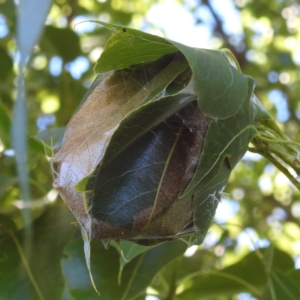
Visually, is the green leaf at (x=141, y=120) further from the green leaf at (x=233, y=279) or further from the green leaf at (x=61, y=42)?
the green leaf at (x=61, y=42)

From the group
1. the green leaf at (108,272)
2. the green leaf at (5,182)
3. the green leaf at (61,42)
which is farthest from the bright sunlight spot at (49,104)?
the green leaf at (108,272)

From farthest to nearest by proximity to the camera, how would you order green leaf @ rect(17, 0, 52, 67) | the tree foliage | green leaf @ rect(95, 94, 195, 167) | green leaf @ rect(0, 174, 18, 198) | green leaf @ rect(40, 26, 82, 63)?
green leaf @ rect(40, 26, 82, 63)
green leaf @ rect(0, 174, 18, 198)
the tree foliage
green leaf @ rect(95, 94, 195, 167)
green leaf @ rect(17, 0, 52, 67)

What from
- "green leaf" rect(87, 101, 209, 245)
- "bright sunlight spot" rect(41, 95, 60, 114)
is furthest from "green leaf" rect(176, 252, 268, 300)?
"bright sunlight spot" rect(41, 95, 60, 114)

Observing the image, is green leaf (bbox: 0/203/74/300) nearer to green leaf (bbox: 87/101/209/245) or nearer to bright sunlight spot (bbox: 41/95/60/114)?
green leaf (bbox: 87/101/209/245)

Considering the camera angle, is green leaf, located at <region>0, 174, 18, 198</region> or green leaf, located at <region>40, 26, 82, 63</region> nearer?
green leaf, located at <region>0, 174, 18, 198</region>

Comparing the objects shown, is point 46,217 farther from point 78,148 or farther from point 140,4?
point 140,4

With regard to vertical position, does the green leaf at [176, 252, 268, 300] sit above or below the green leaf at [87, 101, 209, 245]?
below
